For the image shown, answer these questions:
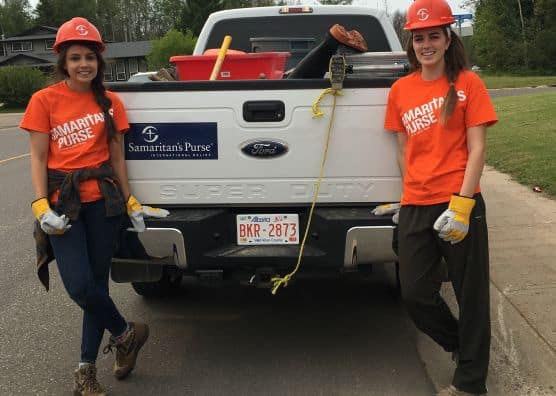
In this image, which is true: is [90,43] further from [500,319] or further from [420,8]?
[500,319]

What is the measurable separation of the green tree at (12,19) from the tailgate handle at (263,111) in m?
106

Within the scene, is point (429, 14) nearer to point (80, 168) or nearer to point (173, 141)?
point (173, 141)

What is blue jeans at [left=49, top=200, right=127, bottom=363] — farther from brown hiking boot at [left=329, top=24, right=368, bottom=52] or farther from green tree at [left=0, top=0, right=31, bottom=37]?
green tree at [left=0, top=0, right=31, bottom=37]

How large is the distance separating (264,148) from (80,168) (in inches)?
38.0

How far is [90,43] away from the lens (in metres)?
3.37

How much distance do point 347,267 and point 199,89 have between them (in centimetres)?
128

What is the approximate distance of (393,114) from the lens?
3.33 m

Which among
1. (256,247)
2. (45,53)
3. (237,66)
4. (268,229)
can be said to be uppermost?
(45,53)

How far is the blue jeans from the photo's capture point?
10.8 feet

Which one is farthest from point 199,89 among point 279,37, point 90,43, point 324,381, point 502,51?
point 502,51

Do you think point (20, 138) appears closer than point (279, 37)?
No

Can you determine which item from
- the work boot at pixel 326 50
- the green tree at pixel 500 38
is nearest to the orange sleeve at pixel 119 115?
the work boot at pixel 326 50

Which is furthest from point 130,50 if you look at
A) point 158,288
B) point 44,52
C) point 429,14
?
point 429,14

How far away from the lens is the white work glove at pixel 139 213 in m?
3.55
